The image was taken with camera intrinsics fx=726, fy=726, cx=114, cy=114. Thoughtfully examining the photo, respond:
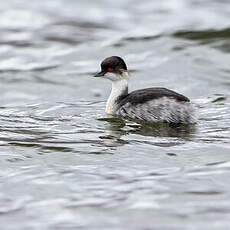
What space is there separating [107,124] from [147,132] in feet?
2.78

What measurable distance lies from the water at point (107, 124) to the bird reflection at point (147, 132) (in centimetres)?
2

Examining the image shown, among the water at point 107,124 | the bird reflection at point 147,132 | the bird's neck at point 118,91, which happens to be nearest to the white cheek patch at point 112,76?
the bird's neck at point 118,91

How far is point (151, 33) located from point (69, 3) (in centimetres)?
409

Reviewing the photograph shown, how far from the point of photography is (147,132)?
1009 cm

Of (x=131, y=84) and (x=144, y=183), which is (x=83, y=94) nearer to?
(x=131, y=84)

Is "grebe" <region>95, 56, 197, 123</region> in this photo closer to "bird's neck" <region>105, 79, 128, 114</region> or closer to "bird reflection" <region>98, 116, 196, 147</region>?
"bird reflection" <region>98, 116, 196, 147</region>

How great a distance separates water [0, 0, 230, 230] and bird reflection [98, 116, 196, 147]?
2cm

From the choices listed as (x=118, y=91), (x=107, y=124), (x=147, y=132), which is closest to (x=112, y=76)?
(x=118, y=91)

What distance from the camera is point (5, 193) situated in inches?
301

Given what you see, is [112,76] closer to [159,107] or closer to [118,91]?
[118,91]

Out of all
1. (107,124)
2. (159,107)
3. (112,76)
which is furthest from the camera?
(112,76)

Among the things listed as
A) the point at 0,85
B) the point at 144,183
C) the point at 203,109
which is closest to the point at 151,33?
the point at 0,85

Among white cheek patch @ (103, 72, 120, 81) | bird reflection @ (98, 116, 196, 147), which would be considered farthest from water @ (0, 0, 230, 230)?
white cheek patch @ (103, 72, 120, 81)

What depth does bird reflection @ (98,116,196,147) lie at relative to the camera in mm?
9523
